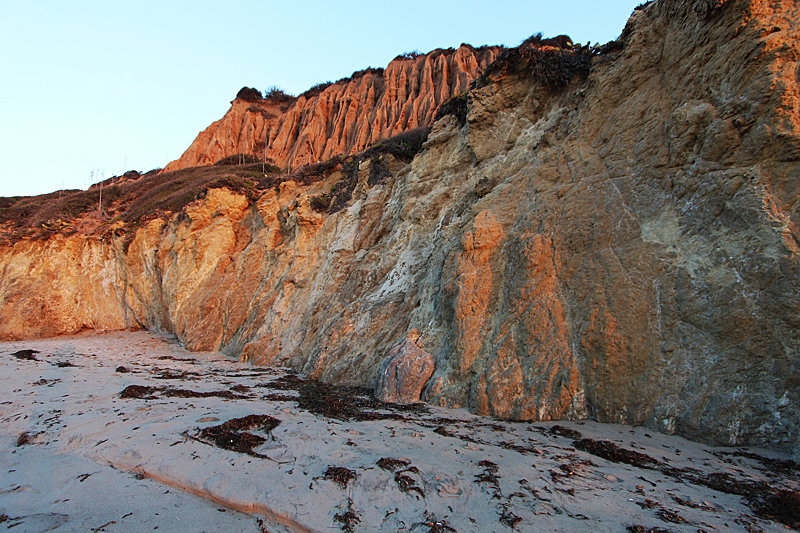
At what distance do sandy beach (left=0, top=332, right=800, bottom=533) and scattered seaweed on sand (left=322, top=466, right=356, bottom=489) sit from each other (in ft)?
0.06

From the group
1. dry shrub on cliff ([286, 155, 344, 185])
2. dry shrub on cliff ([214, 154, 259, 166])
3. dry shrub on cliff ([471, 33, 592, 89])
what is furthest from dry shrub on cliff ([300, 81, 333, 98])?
dry shrub on cliff ([471, 33, 592, 89])

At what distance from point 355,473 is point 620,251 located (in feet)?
17.5

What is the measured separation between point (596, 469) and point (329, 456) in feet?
9.28

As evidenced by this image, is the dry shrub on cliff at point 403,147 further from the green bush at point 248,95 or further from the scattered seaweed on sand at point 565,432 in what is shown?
the green bush at point 248,95

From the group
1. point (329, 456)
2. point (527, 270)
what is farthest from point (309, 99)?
point (329, 456)

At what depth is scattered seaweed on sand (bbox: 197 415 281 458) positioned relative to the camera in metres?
4.35

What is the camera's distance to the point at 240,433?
185 inches

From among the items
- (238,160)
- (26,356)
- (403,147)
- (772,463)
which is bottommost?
(26,356)

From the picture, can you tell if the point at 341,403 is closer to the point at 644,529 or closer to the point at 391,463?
the point at 391,463

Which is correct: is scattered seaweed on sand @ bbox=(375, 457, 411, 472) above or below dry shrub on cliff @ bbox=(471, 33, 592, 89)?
below

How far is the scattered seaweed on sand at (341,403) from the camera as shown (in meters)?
6.10

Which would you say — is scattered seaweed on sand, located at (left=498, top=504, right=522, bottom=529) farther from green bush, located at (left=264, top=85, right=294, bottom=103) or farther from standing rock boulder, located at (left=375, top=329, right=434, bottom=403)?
green bush, located at (left=264, top=85, right=294, bottom=103)

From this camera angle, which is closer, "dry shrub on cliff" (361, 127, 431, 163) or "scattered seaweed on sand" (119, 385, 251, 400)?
"scattered seaweed on sand" (119, 385, 251, 400)

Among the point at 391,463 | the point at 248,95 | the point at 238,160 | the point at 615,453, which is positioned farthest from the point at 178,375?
the point at 248,95
